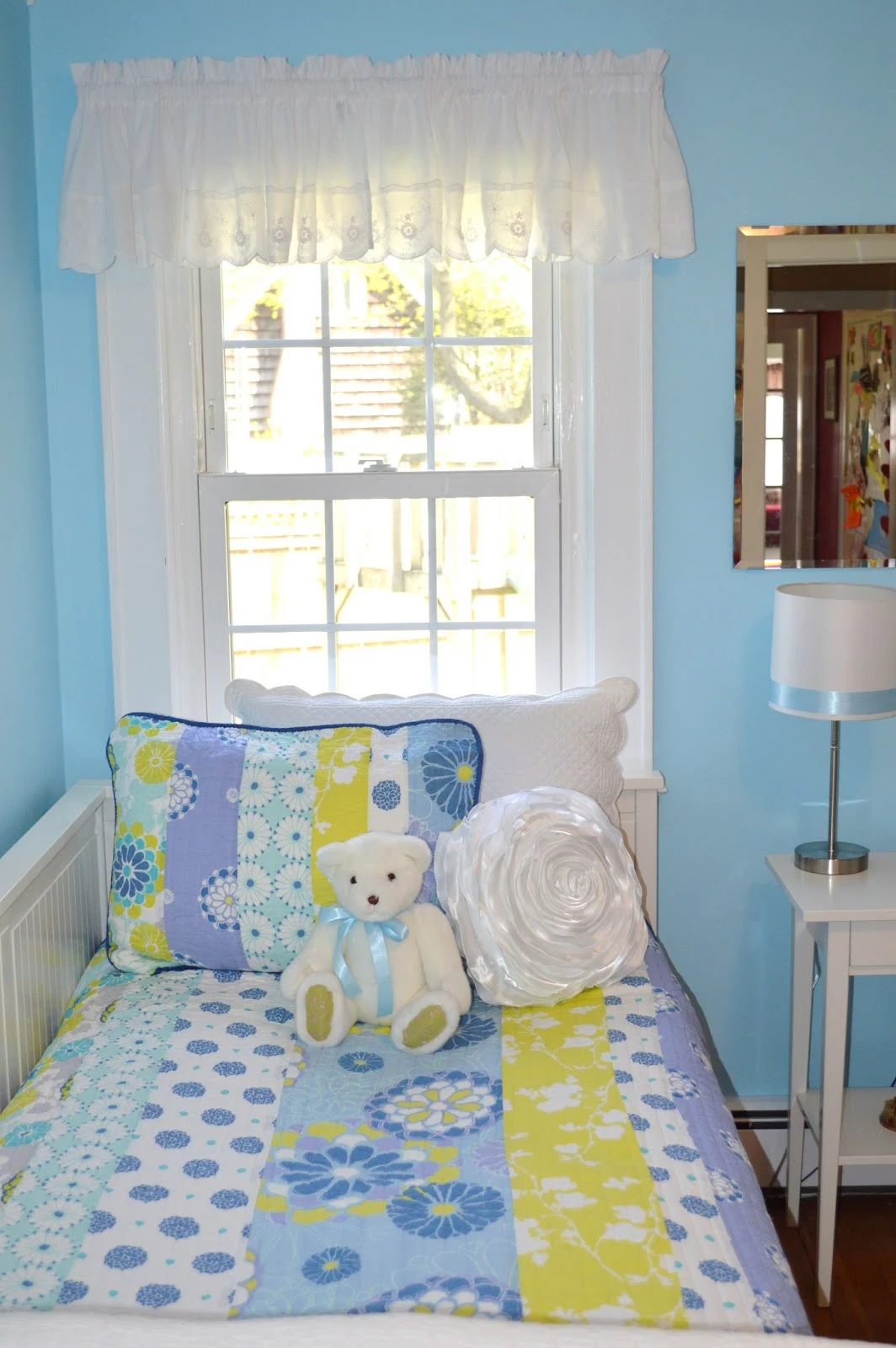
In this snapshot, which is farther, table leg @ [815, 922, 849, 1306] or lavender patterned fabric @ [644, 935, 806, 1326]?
table leg @ [815, 922, 849, 1306]

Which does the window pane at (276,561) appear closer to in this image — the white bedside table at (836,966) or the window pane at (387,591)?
the window pane at (387,591)

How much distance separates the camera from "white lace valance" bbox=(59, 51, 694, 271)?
2.35 meters

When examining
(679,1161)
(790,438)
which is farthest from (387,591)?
(679,1161)

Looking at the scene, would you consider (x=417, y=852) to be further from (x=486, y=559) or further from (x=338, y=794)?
(x=486, y=559)

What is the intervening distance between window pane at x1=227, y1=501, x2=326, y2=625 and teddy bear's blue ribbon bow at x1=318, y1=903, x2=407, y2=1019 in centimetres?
82

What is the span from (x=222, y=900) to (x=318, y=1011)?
0.96ft

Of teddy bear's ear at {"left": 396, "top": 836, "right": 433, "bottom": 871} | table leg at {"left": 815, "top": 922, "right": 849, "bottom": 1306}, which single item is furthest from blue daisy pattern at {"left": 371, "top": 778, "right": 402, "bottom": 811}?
table leg at {"left": 815, "top": 922, "right": 849, "bottom": 1306}

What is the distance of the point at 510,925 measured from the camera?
1.95 metres

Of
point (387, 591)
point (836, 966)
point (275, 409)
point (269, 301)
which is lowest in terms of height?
point (836, 966)

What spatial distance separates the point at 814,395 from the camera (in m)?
2.50

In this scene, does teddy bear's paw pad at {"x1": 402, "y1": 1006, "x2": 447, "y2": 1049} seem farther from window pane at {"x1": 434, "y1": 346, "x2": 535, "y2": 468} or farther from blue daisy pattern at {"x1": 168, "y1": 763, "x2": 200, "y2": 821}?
window pane at {"x1": 434, "y1": 346, "x2": 535, "y2": 468}

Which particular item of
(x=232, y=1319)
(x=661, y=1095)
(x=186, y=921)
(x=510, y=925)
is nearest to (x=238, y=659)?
(x=186, y=921)

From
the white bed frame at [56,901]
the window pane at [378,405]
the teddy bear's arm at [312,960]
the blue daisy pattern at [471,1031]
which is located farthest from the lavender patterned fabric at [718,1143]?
the window pane at [378,405]

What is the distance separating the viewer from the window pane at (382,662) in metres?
2.67
